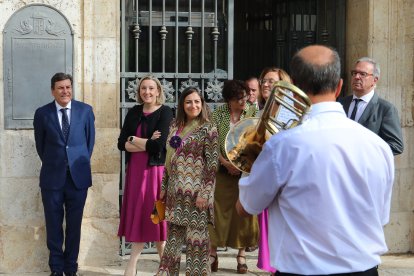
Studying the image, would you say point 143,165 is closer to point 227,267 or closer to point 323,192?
point 227,267

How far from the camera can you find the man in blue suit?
286 inches

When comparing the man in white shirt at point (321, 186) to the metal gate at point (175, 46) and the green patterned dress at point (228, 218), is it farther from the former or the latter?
the metal gate at point (175, 46)

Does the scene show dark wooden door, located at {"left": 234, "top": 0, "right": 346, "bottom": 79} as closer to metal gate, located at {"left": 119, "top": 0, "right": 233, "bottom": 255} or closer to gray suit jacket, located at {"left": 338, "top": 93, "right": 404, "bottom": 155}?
metal gate, located at {"left": 119, "top": 0, "right": 233, "bottom": 255}

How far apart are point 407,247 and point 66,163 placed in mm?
3573

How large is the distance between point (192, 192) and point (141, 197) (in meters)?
0.65

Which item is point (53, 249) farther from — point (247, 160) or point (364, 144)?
point (364, 144)

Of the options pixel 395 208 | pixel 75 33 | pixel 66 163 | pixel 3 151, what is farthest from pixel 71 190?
pixel 395 208

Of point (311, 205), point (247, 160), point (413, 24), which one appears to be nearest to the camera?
point (311, 205)

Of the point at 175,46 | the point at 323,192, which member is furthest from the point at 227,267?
the point at 323,192

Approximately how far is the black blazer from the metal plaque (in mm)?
782

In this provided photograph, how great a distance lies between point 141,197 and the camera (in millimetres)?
7363

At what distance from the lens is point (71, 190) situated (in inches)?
289

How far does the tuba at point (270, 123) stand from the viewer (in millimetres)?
3363

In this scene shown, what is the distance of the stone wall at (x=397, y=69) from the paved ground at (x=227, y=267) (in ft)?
1.01
